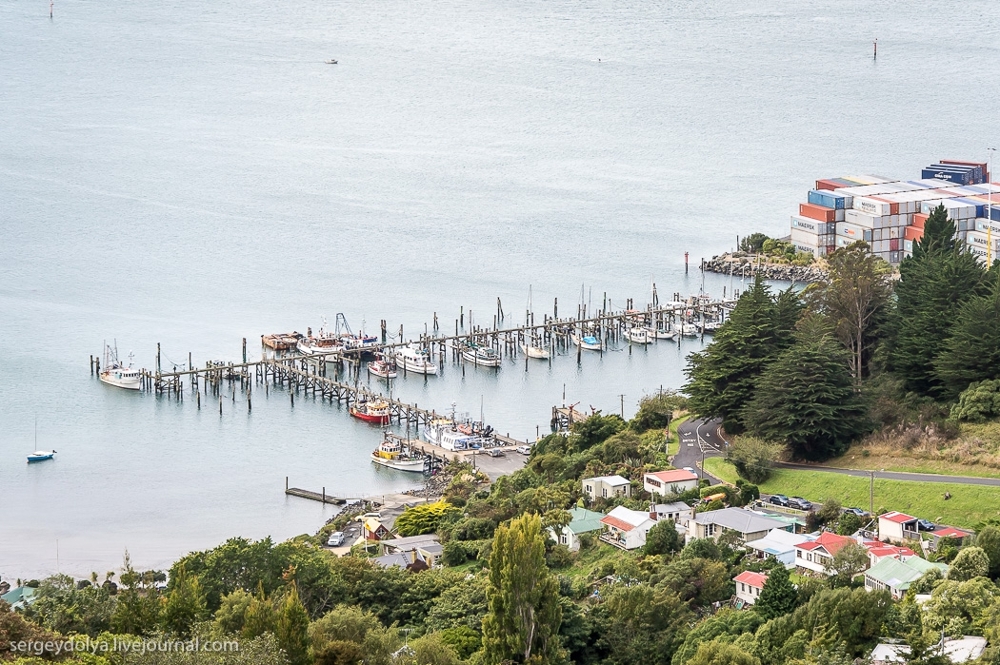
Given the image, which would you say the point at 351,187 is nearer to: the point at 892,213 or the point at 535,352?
the point at 892,213

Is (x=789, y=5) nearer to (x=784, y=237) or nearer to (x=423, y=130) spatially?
(x=423, y=130)

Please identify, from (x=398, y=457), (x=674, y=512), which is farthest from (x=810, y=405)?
(x=398, y=457)

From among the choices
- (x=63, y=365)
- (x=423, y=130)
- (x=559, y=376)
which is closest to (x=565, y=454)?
(x=559, y=376)

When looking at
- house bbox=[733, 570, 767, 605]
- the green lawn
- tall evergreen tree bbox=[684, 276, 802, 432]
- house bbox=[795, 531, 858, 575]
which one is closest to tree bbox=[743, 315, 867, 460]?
the green lawn

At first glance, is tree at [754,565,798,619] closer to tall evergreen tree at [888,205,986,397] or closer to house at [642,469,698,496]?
house at [642,469,698,496]

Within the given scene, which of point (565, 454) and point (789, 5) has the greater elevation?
point (789, 5)

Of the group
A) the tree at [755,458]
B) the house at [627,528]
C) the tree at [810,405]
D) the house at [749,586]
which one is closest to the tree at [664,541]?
the house at [627,528]
